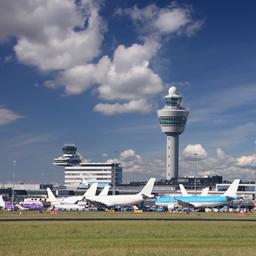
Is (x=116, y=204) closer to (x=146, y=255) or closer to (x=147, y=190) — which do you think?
(x=147, y=190)

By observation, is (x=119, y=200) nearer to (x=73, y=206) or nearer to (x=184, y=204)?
(x=73, y=206)

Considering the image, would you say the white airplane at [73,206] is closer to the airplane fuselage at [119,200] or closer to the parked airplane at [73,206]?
the parked airplane at [73,206]

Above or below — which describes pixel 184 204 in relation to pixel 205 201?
below

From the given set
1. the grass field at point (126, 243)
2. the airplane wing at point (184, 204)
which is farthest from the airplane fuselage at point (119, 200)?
the grass field at point (126, 243)

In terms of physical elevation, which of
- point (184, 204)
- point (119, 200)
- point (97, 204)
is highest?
point (119, 200)

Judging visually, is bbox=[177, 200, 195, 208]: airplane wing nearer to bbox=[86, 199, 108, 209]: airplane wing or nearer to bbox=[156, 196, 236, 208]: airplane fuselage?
bbox=[156, 196, 236, 208]: airplane fuselage

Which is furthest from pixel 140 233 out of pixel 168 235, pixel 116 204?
pixel 116 204

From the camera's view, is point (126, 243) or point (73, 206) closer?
point (126, 243)

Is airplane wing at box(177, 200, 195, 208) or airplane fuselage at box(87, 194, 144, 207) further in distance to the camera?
airplane wing at box(177, 200, 195, 208)

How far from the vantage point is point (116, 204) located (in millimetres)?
164875

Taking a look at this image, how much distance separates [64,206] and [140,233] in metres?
118

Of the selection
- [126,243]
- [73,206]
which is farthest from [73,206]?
[126,243]

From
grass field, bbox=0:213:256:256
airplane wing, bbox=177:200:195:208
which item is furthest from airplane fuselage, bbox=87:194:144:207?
grass field, bbox=0:213:256:256

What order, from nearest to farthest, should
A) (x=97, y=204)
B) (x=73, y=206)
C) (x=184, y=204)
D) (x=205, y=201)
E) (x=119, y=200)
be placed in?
(x=119, y=200) < (x=97, y=204) < (x=73, y=206) < (x=205, y=201) < (x=184, y=204)
